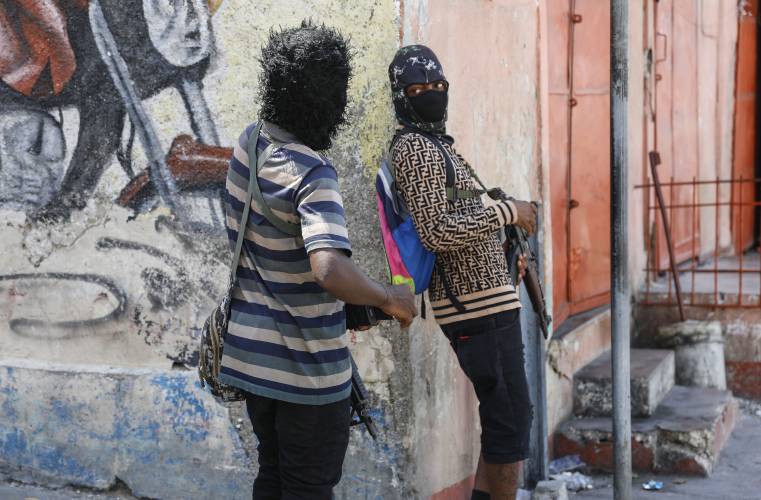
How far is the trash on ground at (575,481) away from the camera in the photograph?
4.62 m

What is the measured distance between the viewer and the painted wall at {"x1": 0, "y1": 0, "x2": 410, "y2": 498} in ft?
12.5

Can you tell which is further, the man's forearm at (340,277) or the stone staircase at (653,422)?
the stone staircase at (653,422)

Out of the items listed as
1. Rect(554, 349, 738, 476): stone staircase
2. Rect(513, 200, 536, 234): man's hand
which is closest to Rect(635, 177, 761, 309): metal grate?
Rect(554, 349, 738, 476): stone staircase

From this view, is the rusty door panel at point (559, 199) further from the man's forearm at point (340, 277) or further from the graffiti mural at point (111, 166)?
the man's forearm at point (340, 277)

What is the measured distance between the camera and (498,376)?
3371 mm

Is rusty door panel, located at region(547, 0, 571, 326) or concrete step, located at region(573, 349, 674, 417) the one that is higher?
rusty door panel, located at region(547, 0, 571, 326)

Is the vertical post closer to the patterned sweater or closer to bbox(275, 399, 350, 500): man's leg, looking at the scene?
the patterned sweater

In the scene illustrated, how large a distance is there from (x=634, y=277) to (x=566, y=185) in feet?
3.71

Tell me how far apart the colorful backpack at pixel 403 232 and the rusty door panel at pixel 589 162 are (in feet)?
8.25

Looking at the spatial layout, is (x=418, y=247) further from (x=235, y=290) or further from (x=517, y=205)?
(x=235, y=290)

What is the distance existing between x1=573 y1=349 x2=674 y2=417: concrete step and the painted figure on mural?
7.49 feet

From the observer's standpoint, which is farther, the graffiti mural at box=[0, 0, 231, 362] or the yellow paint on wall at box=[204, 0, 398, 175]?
the graffiti mural at box=[0, 0, 231, 362]

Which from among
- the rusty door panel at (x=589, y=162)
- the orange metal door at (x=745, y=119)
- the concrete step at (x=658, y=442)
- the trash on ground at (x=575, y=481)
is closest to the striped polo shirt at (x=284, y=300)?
the trash on ground at (x=575, y=481)

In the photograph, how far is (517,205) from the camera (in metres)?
3.38
